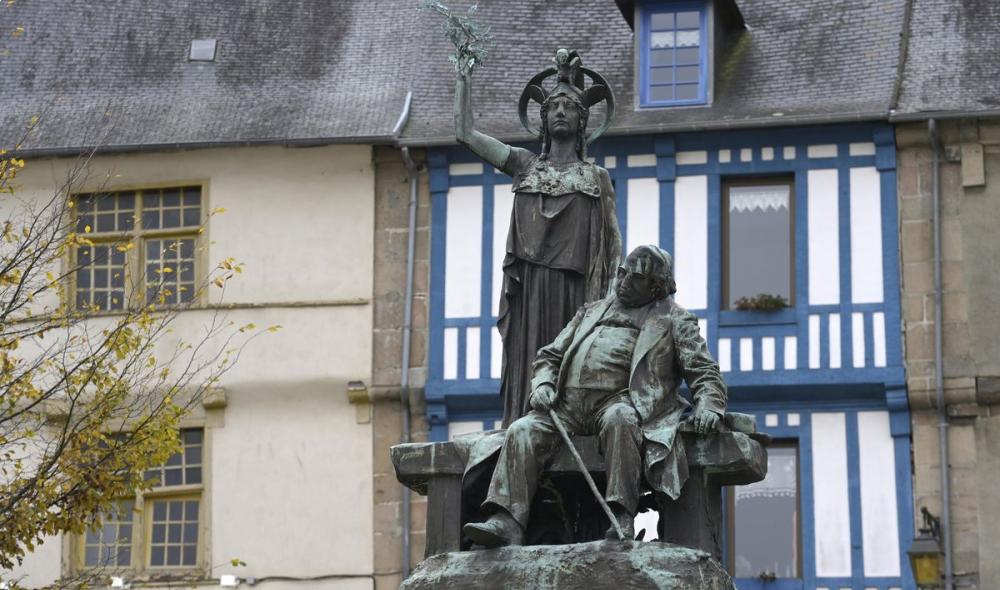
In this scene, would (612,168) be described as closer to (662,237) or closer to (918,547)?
(662,237)

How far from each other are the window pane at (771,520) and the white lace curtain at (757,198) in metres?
2.34

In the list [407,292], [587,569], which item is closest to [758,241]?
[407,292]

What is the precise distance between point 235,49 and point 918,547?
10189 millimetres

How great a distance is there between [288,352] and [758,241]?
466cm

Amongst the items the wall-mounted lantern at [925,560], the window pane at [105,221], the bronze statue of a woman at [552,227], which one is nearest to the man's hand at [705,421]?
the bronze statue of a woman at [552,227]

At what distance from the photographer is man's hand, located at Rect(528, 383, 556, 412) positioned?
1288 cm

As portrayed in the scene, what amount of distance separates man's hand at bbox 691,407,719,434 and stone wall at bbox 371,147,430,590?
43.7 ft

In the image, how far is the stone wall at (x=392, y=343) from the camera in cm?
2609

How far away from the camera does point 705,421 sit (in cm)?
1268

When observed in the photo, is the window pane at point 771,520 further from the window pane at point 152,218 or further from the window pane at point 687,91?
the window pane at point 152,218

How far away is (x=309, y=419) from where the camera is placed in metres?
26.7

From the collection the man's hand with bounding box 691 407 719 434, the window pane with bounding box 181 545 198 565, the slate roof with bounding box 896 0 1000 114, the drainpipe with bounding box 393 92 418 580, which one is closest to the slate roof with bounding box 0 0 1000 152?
the slate roof with bounding box 896 0 1000 114

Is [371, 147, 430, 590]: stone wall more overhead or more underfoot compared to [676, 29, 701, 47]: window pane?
more underfoot

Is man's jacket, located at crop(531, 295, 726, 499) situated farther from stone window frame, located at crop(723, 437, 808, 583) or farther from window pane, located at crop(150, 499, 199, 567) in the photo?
window pane, located at crop(150, 499, 199, 567)
